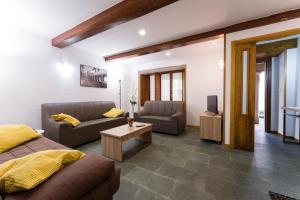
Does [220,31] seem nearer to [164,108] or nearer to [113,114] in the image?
[164,108]

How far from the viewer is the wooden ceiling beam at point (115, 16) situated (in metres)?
1.73

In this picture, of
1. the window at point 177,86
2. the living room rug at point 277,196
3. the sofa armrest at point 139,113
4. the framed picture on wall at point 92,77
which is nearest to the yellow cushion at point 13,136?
the framed picture on wall at point 92,77

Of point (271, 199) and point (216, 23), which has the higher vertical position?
point (216, 23)

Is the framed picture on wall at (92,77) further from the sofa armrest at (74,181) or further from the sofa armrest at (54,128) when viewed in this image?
the sofa armrest at (74,181)

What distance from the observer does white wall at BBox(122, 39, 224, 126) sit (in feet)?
13.5

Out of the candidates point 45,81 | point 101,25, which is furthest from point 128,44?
point 45,81

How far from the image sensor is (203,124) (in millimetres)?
→ 3119

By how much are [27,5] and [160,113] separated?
3.91 metres

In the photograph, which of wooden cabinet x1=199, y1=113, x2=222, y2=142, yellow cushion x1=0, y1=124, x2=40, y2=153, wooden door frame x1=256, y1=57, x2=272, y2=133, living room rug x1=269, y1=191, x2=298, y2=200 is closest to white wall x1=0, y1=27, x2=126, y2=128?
yellow cushion x1=0, y1=124, x2=40, y2=153

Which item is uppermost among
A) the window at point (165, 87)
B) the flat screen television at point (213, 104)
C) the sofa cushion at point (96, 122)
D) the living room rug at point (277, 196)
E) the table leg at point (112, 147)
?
the window at point (165, 87)

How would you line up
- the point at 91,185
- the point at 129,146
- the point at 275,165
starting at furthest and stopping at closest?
the point at 129,146, the point at 275,165, the point at 91,185

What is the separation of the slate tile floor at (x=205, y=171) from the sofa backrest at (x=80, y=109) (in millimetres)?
1071

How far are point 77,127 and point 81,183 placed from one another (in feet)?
7.84

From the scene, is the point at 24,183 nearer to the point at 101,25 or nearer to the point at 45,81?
the point at 101,25
